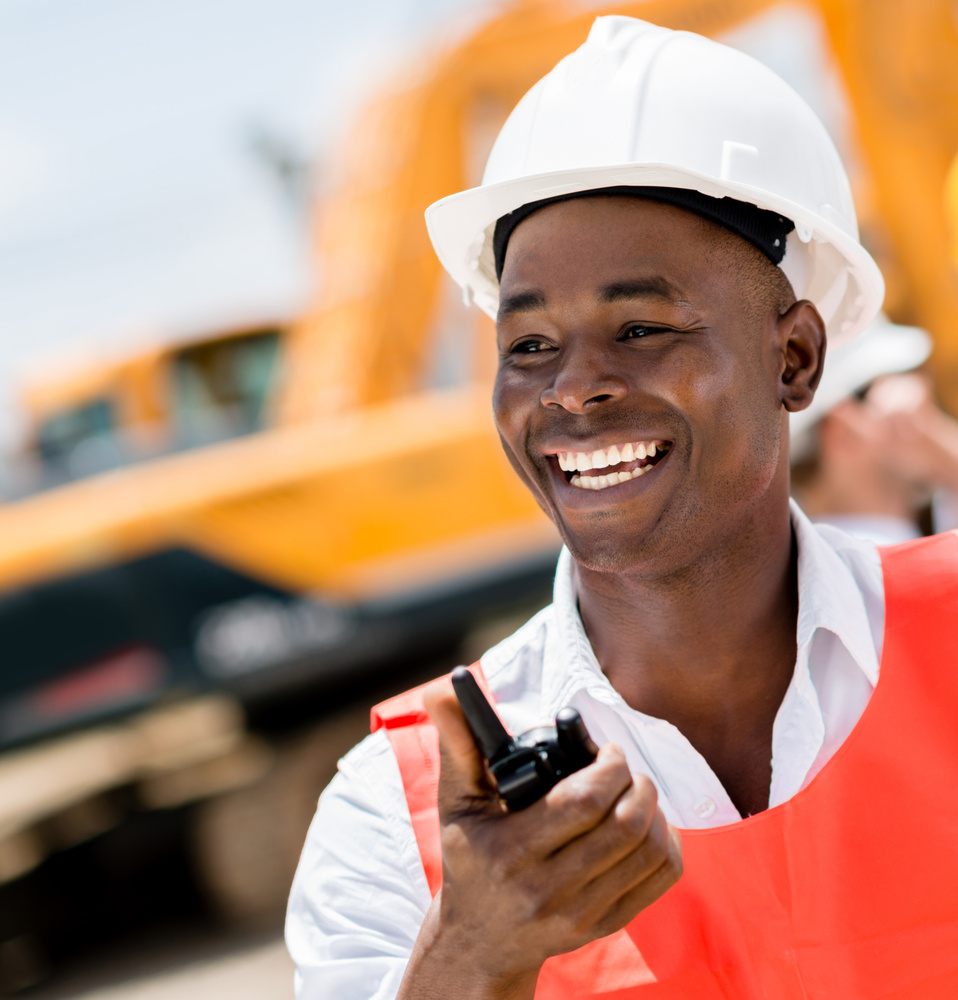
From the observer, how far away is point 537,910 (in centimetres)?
109

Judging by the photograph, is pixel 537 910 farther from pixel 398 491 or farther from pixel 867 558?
pixel 398 491

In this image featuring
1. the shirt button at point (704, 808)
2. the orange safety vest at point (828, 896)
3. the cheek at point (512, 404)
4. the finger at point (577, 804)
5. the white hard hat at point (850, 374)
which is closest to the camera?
the finger at point (577, 804)

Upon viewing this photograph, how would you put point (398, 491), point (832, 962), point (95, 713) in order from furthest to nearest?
point (398, 491)
point (95, 713)
point (832, 962)

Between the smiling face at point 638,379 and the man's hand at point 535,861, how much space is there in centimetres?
47

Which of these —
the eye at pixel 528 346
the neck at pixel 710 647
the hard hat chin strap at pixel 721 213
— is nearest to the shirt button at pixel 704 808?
the neck at pixel 710 647

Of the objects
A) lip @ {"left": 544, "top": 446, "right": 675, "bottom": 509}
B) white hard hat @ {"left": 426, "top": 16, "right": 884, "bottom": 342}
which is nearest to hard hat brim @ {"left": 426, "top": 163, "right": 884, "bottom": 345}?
white hard hat @ {"left": 426, "top": 16, "right": 884, "bottom": 342}

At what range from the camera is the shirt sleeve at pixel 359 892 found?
4.46ft

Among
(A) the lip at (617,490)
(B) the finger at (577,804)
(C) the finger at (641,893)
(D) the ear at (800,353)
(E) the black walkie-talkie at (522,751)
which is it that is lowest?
(C) the finger at (641,893)

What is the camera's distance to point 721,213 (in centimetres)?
154

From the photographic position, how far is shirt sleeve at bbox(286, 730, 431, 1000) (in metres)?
1.36

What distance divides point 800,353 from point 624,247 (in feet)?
1.14

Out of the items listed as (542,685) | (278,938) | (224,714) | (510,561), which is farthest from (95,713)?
(542,685)

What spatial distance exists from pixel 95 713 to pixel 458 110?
3.44 meters

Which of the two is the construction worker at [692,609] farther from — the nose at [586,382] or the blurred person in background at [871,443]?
the blurred person in background at [871,443]
